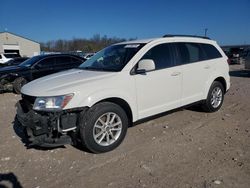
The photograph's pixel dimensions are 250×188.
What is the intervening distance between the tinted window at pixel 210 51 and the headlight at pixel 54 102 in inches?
140

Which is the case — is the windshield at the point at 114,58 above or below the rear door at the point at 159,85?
above

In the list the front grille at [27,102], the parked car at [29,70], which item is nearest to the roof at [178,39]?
the front grille at [27,102]

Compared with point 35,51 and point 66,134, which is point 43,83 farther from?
point 35,51

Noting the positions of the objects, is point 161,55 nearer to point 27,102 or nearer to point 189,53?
point 189,53

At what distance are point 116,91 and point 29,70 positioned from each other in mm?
6700

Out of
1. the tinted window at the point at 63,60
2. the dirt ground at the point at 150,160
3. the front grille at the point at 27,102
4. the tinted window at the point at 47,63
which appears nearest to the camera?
the dirt ground at the point at 150,160

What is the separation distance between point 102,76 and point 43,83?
3.45 ft

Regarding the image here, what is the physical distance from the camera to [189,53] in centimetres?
523

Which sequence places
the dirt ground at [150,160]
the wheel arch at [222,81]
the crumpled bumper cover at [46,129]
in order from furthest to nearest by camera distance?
the wheel arch at [222,81] → the crumpled bumper cover at [46,129] → the dirt ground at [150,160]

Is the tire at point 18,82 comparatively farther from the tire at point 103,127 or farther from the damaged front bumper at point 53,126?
the tire at point 103,127

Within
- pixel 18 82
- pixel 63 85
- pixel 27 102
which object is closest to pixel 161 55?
pixel 63 85

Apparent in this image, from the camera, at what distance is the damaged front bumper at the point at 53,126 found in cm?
352

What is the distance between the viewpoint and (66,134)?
12.1ft

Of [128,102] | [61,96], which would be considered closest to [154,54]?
[128,102]
